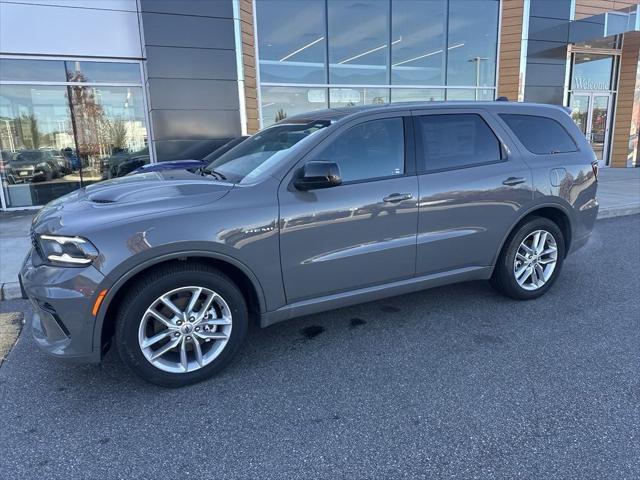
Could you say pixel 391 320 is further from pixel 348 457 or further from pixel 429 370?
pixel 348 457

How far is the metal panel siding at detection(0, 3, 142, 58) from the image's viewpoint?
8.90 metres

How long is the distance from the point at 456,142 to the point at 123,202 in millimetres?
2650

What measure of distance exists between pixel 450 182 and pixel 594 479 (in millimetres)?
2243

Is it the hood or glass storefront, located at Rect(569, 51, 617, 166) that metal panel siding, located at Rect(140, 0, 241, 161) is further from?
glass storefront, located at Rect(569, 51, 617, 166)

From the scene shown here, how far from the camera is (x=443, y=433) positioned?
2.55 m

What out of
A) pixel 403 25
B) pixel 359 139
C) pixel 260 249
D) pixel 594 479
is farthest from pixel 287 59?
pixel 594 479

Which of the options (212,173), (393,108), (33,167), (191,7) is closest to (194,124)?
(191,7)

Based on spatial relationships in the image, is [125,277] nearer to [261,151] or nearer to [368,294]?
[261,151]

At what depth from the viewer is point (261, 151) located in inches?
149

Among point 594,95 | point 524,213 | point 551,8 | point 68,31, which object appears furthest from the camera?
point 594,95

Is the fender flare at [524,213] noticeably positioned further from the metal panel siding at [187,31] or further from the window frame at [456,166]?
the metal panel siding at [187,31]

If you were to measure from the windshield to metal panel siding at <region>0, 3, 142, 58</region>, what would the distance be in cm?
704

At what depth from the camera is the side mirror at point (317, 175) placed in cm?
305

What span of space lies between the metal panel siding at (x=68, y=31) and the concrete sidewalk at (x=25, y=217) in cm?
333
